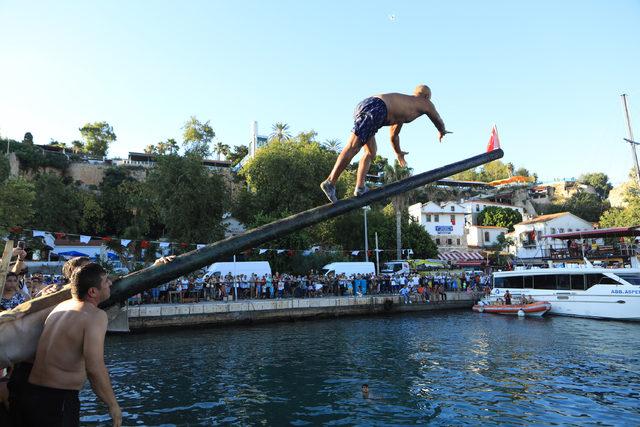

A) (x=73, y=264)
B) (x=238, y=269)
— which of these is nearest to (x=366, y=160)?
(x=73, y=264)

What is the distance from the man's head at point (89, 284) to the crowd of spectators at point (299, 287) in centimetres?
2133

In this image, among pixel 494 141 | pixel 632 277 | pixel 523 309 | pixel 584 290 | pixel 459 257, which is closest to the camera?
pixel 494 141

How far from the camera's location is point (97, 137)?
9769cm

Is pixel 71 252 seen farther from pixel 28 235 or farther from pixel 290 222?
pixel 290 222

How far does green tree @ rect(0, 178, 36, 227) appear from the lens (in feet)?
83.1

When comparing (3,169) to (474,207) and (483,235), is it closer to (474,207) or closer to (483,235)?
(483,235)

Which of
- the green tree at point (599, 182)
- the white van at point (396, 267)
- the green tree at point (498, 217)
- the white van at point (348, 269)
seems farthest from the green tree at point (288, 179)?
the green tree at point (599, 182)

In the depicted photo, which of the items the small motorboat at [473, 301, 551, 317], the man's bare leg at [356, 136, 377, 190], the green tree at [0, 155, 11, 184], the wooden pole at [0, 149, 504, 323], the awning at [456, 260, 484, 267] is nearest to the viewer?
the wooden pole at [0, 149, 504, 323]

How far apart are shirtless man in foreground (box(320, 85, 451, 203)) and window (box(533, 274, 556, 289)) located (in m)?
26.9

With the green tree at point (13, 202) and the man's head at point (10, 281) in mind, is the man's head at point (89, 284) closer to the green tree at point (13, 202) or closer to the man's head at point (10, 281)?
the man's head at point (10, 281)

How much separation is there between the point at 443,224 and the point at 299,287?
48.2m

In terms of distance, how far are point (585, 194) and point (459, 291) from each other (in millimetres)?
86317

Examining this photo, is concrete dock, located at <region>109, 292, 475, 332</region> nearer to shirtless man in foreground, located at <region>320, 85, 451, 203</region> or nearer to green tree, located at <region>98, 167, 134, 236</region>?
shirtless man in foreground, located at <region>320, 85, 451, 203</region>

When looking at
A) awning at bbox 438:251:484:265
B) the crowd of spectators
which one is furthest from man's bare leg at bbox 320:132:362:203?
awning at bbox 438:251:484:265
